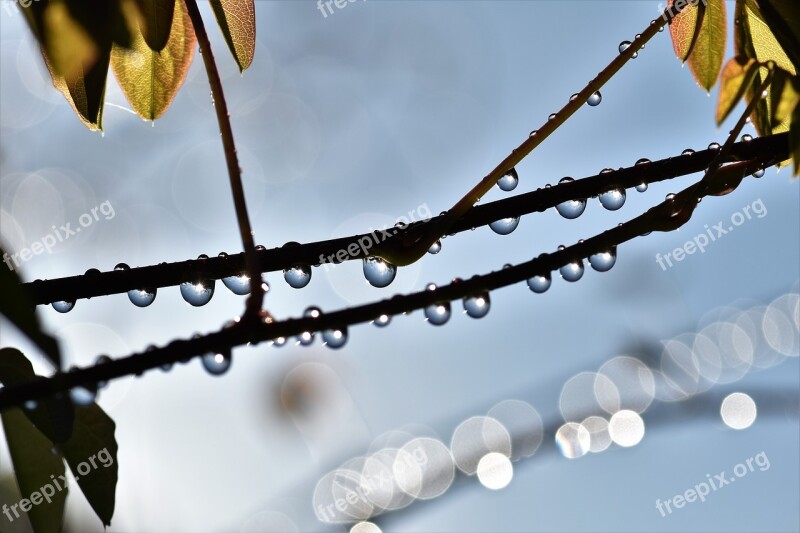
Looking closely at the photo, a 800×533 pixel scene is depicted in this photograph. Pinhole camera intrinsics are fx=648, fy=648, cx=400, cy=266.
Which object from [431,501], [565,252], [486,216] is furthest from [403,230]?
[431,501]

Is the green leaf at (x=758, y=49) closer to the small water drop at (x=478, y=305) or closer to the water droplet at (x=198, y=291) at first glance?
the small water drop at (x=478, y=305)

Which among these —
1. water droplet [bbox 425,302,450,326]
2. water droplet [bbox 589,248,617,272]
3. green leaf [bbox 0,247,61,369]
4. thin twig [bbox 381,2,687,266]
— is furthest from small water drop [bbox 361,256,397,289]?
green leaf [bbox 0,247,61,369]

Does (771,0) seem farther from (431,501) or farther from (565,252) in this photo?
(431,501)

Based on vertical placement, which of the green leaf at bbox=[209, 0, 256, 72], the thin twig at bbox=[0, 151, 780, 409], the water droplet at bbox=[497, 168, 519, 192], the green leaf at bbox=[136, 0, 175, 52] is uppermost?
the green leaf at bbox=[209, 0, 256, 72]

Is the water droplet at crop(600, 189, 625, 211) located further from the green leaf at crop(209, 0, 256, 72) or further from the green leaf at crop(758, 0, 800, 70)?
the green leaf at crop(209, 0, 256, 72)

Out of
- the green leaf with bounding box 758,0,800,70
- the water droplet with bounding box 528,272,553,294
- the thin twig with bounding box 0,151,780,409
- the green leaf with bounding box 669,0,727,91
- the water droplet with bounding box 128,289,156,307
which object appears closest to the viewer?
the thin twig with bounding box 0,151,780,409

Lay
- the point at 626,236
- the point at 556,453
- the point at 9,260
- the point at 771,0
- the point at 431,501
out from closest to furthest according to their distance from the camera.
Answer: the point at 9,260 → the point at 626,236 → the point at 771,0 → the point at 431,501 → the point at 556,453
